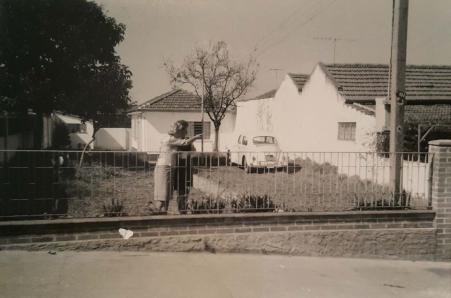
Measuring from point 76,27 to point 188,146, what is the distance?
10.7m

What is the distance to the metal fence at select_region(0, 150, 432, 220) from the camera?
6.09 metres

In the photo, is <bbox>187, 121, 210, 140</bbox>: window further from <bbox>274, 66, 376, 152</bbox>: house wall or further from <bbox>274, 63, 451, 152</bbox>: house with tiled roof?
<bbox>274, 63, 451, 152</bbox>: house with tiled roof

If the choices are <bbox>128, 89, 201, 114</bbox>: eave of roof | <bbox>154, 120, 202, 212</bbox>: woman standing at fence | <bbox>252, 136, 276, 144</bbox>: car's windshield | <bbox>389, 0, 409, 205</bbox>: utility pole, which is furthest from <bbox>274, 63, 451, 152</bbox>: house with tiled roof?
<bbox>154, 120, 202, 212</bbox>: woman standing at fence

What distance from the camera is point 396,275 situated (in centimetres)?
635

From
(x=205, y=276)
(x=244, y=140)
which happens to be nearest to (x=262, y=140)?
(x=244, y=140)

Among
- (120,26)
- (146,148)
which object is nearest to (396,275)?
(120,26)

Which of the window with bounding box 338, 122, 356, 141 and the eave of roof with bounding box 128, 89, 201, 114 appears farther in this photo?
the eave of roof with bounding box 128, 89, 201, 114

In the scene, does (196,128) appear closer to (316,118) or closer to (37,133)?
(37,133)

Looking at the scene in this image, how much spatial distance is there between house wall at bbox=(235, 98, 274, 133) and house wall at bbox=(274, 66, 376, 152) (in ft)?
4.24

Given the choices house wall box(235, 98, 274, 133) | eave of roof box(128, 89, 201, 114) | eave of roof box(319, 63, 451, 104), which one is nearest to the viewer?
eave of roof box(319, 63, 451, 104)

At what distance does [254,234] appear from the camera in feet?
21.8

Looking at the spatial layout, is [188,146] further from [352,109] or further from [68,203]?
[352,109]

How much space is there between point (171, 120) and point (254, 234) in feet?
75.8

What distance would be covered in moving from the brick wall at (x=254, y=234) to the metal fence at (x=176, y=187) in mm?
231
